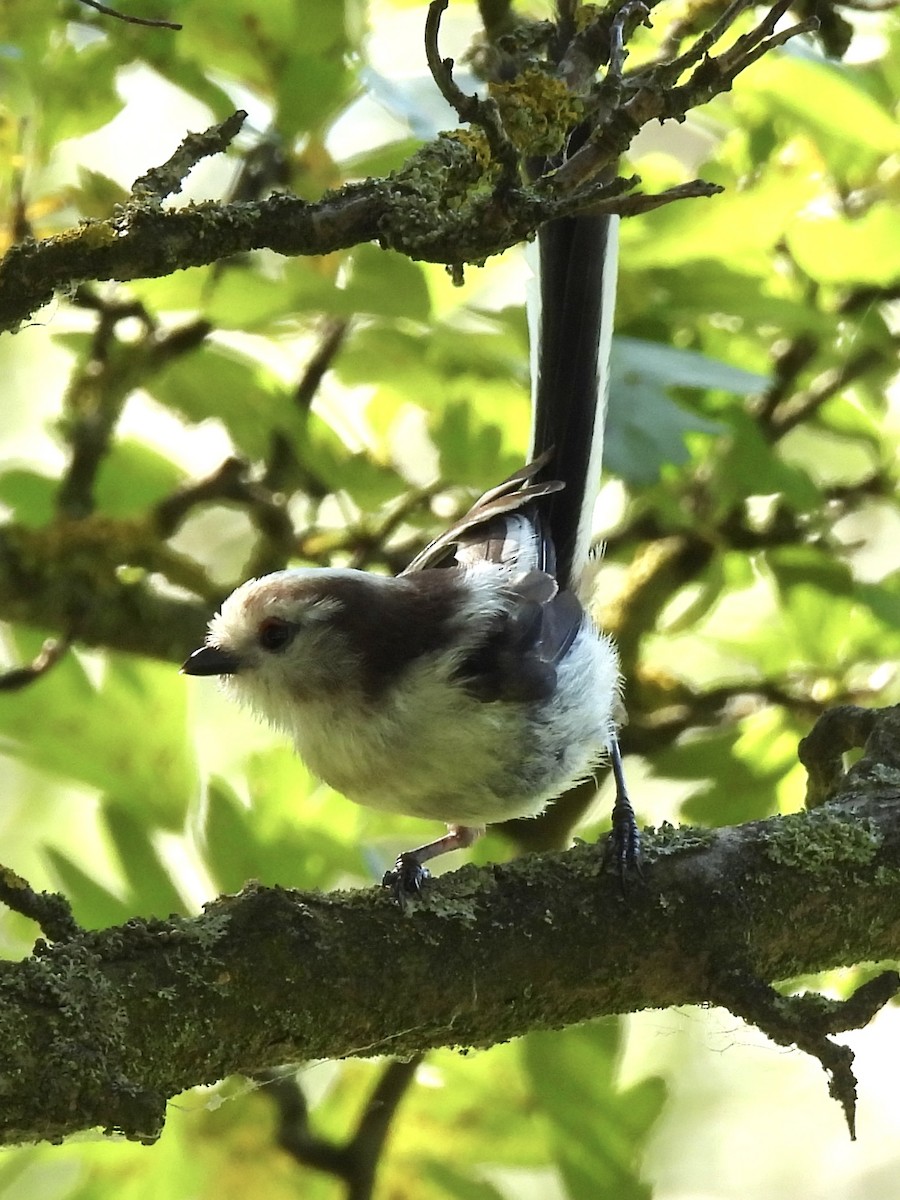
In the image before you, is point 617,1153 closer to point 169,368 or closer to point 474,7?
point 169,368

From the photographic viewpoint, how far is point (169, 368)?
1801mm

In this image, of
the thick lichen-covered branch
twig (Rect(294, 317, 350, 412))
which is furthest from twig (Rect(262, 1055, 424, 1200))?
the thick lichen-covered branch

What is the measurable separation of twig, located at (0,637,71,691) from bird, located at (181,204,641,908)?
0.61ft

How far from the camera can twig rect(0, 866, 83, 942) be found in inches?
40.9

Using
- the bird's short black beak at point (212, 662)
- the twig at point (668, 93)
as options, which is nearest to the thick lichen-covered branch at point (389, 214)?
the twig at point (668, 93)

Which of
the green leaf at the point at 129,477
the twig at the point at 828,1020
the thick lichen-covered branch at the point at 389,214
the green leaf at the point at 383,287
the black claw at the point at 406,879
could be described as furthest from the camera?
the green leaf at the point at 129,477

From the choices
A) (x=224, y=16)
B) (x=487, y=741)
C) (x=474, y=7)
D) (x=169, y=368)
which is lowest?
(x=487, y=741)

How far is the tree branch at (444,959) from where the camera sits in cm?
102

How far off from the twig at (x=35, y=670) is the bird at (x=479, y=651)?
184 millimetres

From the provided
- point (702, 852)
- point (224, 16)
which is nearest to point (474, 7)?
point (224, 16)

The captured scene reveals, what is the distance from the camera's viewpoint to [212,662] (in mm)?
1752

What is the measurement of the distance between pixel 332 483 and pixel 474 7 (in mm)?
697

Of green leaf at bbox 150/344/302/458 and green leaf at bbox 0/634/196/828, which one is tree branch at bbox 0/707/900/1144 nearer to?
green leaf at bbox 0/634/196/828

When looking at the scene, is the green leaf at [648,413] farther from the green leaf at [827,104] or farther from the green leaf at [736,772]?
the green leaf at [736,772]
